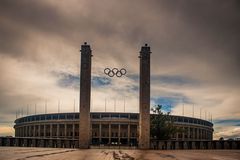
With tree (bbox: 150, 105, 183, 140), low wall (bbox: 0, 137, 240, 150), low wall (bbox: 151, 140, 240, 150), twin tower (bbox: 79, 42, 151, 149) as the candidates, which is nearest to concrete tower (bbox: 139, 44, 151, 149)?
twin tower (bbox: 79, 42, 151, 149)

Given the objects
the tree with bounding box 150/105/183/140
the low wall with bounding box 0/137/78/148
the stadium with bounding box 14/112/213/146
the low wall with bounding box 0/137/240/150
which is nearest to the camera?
the low wall with bounding box 0/137/78/148

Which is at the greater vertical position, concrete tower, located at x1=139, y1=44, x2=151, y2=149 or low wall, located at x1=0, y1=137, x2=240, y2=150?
concrete tower, located at x1=139, y1=44, x2=151, y2=149

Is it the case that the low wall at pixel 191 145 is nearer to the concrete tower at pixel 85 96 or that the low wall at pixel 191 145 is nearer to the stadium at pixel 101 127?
the concrete tower at pixel 85 96

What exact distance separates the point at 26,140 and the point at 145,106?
25276 millimetres

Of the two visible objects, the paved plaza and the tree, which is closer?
the paved plaza

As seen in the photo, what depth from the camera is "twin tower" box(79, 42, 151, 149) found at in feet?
236

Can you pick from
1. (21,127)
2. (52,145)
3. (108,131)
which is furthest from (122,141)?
(52,145)

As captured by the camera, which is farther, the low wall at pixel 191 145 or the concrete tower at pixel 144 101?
the low wall at pixel 191 145

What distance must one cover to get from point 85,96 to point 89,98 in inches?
42.6

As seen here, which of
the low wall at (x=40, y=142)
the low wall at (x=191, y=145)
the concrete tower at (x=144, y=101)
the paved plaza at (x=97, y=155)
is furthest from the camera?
the low wall at (x=191, y=145)

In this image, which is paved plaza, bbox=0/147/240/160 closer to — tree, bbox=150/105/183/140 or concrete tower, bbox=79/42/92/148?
concrete tower, bbox=79/42/92/148

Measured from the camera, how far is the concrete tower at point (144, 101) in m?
72.8

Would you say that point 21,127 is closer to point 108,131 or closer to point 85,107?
point 108,131

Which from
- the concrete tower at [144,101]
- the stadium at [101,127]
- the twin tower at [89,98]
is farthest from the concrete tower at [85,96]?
the stadium at [101,127]
